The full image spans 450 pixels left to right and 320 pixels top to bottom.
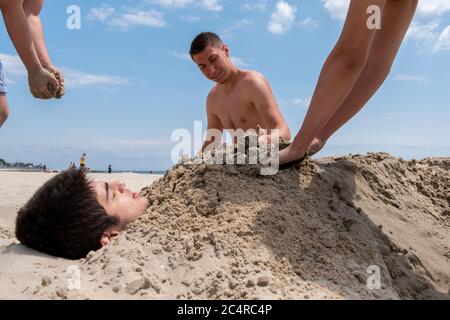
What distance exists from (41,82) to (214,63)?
2.04 m

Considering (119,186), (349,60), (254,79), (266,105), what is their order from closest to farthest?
1. (349,60)
2. (119,186)
3. (266,105)
4. (254,79)

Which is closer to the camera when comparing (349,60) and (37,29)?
(349,60)

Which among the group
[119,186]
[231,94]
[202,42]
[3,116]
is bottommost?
[119,186]

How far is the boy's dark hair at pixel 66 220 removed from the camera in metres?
2.44

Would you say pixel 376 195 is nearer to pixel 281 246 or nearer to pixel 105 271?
pixel 281 246

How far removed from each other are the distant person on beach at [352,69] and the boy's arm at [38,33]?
5.85ft

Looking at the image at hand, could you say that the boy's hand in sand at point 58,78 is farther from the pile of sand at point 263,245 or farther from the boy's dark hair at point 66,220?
the pile of sand at point 263,245

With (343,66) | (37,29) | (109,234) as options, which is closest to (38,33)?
(37,29)

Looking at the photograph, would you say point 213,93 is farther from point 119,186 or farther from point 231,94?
point 119,186

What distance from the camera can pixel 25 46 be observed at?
2910mm

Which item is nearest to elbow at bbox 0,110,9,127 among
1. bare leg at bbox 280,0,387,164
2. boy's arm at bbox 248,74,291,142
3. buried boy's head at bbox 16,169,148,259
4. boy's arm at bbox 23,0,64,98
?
boy's arm at bbox 23,0,64,98

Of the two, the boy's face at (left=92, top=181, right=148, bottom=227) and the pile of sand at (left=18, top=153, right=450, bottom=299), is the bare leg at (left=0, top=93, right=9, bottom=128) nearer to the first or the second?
the boy's face at (left=92, top=181, right=148, bottom=227)

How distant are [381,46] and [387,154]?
1.34 m

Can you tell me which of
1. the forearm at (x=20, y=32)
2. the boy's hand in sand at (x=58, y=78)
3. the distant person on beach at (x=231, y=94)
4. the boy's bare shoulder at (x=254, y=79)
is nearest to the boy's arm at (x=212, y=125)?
the distant person on beach at (x=231, y=94)
